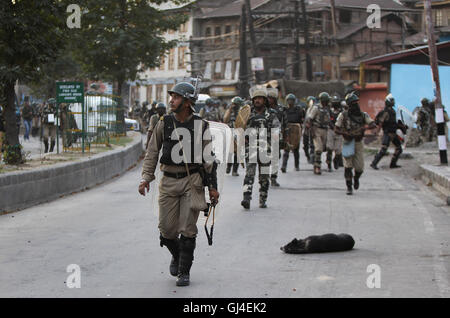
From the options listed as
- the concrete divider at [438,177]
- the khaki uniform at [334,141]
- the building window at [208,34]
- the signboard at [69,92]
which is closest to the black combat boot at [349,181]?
→ the concrete divider at [438,177]

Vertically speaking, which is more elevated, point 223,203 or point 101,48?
point 101,48

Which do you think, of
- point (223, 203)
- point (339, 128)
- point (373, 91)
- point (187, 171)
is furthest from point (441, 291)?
point (373, 91)

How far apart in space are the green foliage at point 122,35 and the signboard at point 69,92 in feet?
37.4

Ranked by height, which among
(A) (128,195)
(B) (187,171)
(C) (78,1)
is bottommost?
(A) (128,195)

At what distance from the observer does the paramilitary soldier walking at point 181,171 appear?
24.0 feet

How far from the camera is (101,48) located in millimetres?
32219

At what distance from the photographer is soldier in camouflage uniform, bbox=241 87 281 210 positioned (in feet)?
42.9

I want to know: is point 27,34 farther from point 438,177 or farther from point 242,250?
point 242,250

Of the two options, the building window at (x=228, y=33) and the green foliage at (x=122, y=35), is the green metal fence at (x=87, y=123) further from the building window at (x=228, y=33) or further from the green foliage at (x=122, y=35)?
the building window at (x=228, y=33)

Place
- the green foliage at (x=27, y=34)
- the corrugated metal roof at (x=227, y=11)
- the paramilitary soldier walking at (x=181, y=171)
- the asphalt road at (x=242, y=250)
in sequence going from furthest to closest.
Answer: the corrugated metal roof at (x=227, y=11) < the green foliage at (x=27, y=34) < the paramilitary soldier walking at (x=181, y=171) < the asphalt road at (x=242, y=250)

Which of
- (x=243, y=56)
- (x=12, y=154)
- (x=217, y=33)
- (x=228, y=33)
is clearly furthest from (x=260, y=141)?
(x=217, y=33)

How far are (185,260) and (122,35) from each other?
25454 millimetres
